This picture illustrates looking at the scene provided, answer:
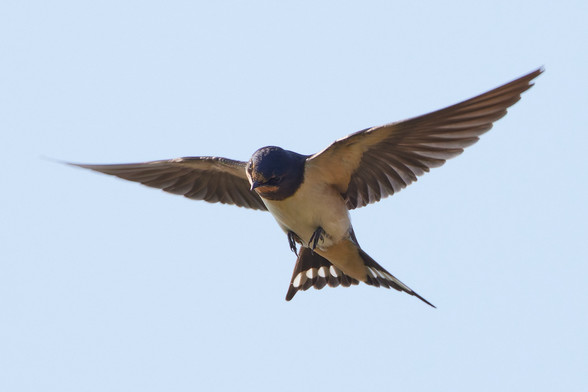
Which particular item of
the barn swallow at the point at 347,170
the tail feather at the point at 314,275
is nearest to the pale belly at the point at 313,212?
the barn swallow at the point at 347,170

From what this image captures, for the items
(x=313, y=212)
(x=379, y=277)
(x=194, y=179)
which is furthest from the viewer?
(x=194, y=179)

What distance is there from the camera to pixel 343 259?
713cm

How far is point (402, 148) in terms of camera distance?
6488 millimetres

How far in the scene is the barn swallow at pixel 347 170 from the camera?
6027mm

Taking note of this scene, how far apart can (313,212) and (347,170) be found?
38cm

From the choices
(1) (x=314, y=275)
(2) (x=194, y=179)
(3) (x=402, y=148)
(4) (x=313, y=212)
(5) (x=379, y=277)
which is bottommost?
(5) (x=379, y=277)

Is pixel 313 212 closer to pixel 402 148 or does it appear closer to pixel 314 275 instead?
pixel 402 148

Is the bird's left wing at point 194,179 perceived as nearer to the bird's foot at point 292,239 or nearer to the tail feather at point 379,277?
the bird's foot at point 292,239

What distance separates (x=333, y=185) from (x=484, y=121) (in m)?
1.32

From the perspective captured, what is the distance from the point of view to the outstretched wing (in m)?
5.79

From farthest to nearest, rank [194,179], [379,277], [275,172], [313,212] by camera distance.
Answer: [194,179], [379,277], [313,212], [275,172]

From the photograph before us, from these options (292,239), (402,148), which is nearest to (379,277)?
(292,239)

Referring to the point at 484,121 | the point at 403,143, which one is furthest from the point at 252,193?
the point at 484,121

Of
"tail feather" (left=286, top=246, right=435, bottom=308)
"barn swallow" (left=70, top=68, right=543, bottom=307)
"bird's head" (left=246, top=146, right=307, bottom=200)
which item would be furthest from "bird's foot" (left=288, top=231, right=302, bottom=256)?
"tail feather" (left=286, top=246, right=435, bottom=308)
